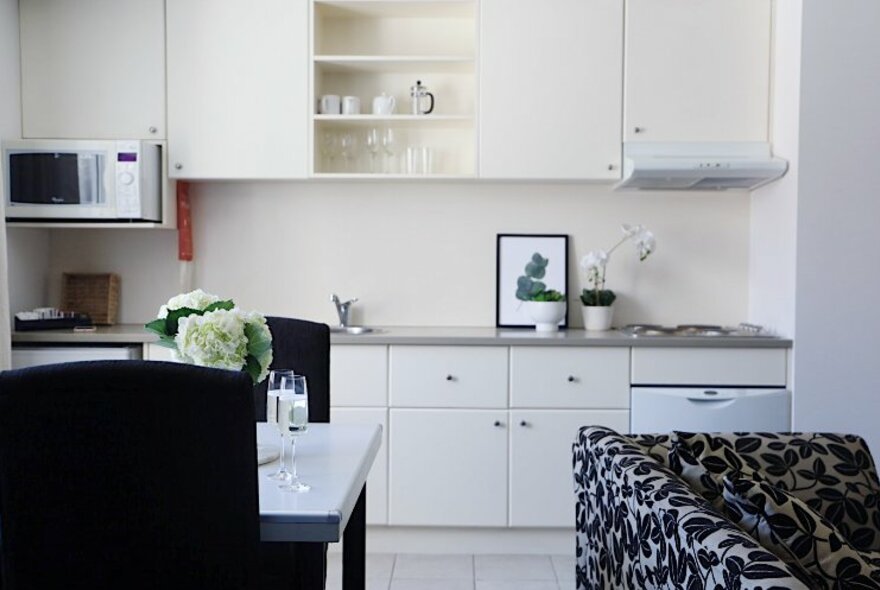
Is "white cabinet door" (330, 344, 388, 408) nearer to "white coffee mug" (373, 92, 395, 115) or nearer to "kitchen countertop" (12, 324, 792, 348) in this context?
"kitchen countertop" (12, 324, 792, 348)

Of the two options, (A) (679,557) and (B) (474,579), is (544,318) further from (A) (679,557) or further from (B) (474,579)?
(A) (679,557)

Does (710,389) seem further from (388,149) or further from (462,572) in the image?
(388,149)

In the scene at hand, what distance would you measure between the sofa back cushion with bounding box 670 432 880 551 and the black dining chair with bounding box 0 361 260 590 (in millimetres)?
1023

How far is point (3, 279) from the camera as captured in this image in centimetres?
312

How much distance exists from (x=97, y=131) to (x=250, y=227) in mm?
750

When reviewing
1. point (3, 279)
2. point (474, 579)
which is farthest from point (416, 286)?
point (3, 279)

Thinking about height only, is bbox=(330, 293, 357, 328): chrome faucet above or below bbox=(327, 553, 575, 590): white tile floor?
above

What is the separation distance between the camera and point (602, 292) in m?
3.58

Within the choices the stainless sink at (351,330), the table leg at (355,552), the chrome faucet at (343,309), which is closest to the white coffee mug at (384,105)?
the chrome faucet at (343,309)

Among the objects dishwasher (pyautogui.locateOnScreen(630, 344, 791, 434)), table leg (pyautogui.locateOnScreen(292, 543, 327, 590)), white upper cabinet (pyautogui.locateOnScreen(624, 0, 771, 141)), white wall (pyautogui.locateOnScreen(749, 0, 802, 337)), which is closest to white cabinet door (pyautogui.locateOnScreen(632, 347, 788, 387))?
dishwasher (pyautogui.locateOnScreen(630, 344, 791, 434))

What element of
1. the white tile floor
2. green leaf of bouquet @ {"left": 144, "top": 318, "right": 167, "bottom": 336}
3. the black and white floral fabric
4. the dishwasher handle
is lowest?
the white tile floor

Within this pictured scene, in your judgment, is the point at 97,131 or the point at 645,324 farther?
the point at 645,324

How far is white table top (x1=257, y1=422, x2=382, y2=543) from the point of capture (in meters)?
1.33

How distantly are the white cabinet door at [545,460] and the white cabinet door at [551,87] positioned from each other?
3.23 feet
